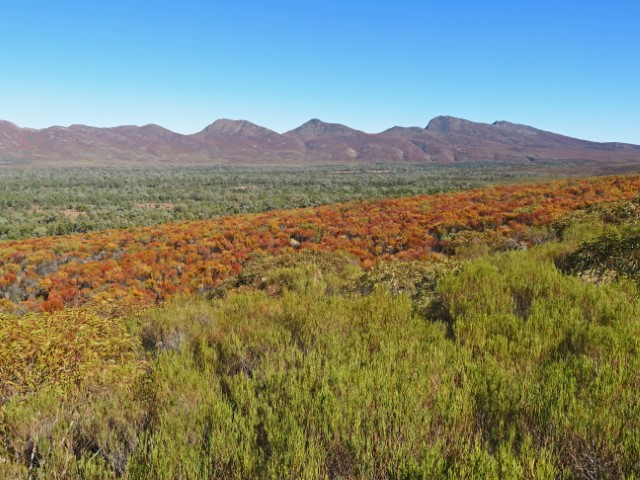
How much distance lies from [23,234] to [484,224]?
2686 centimetres

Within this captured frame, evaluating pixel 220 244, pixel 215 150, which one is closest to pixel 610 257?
pixel 220 244

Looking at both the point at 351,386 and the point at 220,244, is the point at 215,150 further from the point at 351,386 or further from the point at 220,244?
the point at 351,386

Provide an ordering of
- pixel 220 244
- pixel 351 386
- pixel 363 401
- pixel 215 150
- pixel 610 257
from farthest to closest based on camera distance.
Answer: pixel 215 150 < pixel 220 244 < pixel 610 257 < pixel 351 386 < pixel 363 401

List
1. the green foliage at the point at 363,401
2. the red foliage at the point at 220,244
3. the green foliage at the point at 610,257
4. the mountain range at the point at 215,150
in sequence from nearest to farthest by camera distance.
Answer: the green foliage at the point at 363,401, the green foliage at the point at 610,257, the red foliage at the point at 220,244, the mountain range at the point at 215,150

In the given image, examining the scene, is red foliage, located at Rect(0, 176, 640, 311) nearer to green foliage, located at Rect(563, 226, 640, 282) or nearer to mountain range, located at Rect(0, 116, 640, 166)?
green foliage, located at Rect(563, 226, 640, 282)

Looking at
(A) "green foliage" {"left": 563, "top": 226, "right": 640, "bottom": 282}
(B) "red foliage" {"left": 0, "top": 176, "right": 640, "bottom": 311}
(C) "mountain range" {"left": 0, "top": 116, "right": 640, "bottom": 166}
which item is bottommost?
(B) "red foliage" {"left": 0, "top": 176, "right": 640, "bottom": 311}

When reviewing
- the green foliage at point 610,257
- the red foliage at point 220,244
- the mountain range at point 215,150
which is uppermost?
the mountain range at point 215,150

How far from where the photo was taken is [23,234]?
2373 centimetres

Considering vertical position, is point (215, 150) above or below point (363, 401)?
above

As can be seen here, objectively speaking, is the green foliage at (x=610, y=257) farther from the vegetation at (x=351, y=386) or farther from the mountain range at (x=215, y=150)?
the mountain range at (x=215, y=150)

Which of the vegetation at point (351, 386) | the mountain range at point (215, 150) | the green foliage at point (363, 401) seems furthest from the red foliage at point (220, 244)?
A: the mountain range at point (215, 150)

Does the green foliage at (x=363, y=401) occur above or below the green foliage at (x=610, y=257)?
below

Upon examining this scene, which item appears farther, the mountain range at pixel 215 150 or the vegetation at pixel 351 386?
the mountain range at pixel 215 150

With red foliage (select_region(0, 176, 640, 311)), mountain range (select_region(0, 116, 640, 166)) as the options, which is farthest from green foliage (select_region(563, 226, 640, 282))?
mountain range (select_region(0, 116, 640, 166))
